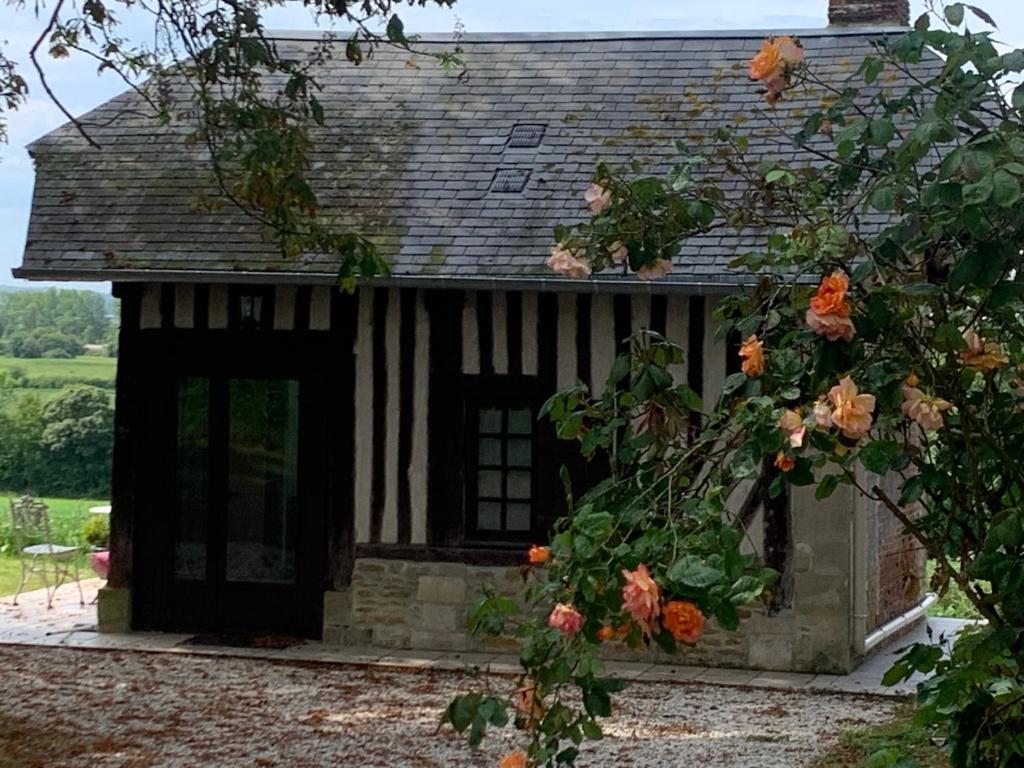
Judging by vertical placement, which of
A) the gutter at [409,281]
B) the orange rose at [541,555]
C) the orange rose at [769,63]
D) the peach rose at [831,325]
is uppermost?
the gutter at [409,281]

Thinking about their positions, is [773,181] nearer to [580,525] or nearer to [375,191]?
[580,525]

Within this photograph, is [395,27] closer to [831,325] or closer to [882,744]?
[882,744]

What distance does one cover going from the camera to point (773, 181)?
410 centimetres

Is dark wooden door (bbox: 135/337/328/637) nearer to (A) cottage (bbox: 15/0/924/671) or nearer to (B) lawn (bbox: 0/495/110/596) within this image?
(A) cottage (bbox: 15/0/924/671)

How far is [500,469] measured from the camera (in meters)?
10.4

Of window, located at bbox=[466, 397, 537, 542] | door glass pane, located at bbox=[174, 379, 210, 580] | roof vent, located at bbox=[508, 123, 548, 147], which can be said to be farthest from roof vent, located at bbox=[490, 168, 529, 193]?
door glass pane, located at bbox=[174, 379, 210, 580]

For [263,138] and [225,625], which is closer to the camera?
[263,138]

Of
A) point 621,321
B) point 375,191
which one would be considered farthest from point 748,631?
point 375,191

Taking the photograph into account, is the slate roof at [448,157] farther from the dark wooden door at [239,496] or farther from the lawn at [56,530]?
the lawn at [56,530]

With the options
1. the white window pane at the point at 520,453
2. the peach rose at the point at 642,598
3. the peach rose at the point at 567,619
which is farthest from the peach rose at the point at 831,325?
the white window pane at the point at 520,453

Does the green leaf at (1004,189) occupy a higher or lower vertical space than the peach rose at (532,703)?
higher

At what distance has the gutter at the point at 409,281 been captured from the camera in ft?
31.6

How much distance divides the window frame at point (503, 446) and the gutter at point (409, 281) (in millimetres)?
671

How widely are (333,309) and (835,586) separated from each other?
377 cm
